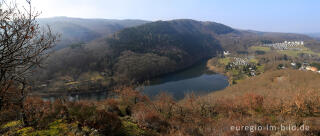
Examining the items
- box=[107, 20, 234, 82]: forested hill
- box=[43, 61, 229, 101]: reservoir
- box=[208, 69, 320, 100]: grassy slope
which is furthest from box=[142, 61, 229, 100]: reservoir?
box=[208, 69, 320, 100]: grassy slope

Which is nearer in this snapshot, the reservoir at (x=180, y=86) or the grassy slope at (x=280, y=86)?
the grassy slope at (x=280, y=86)

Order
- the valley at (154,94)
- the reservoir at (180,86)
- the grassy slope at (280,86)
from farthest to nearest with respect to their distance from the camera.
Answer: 1. the reservoir at (180,86)
2. the grassy slope at (280,86)
3. the valley at (154,94)

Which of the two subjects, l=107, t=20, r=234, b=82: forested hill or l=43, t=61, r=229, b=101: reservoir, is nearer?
l=43, t=61, r=229, b=101: reservoir

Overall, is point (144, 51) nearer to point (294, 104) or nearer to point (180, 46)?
point (180, 46)

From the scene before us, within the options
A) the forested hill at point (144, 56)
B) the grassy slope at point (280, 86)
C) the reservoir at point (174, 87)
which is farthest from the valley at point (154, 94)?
the forested hill at point (144, 56)

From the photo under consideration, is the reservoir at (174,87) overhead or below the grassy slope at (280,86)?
below

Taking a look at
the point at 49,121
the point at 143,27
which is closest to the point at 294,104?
the point at 49,121

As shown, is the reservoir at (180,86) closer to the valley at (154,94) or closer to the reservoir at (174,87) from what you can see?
the reservoir at (174,87)

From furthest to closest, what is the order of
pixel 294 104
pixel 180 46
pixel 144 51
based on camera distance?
pixel 180 46 → pixel 144 51 → pixel 294 104

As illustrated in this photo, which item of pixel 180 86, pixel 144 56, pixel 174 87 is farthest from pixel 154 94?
pixel 144 56

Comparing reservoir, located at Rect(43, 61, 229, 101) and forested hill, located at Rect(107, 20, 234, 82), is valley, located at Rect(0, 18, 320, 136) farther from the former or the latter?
forested hill, located at Rect(107, 20, 234, 82)

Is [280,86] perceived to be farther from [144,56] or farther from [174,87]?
[144,56]
